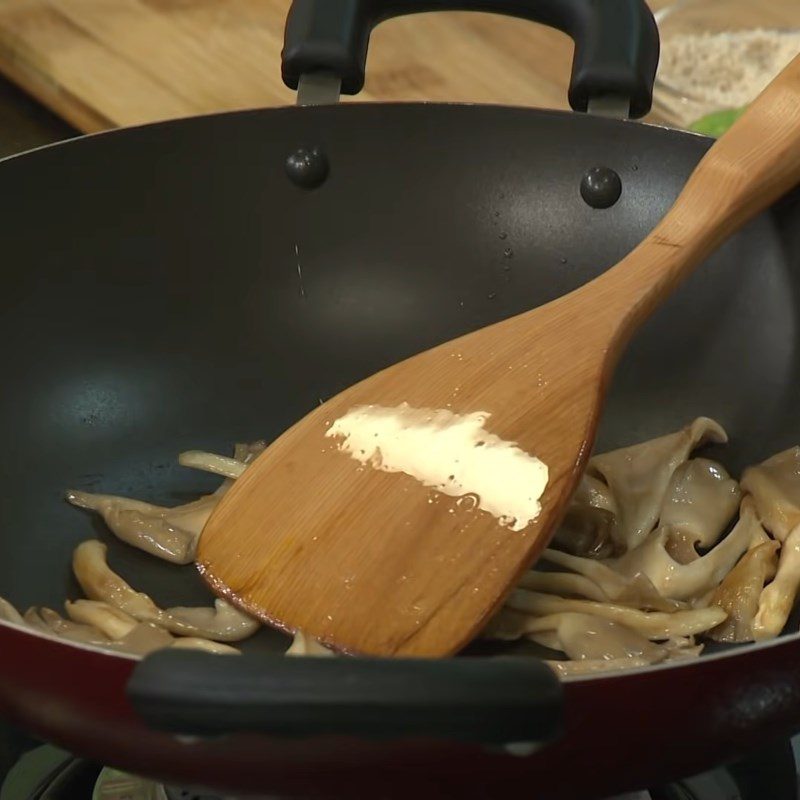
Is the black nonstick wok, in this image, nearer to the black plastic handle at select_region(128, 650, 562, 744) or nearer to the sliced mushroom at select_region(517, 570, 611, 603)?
the sliced mushroom at select_region(517, 570, 611, 603)

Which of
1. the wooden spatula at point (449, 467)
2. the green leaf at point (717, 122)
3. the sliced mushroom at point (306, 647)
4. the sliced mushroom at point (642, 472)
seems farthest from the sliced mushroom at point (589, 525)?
the green leaf at point (717, 122)

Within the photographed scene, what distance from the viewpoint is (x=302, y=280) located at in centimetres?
112

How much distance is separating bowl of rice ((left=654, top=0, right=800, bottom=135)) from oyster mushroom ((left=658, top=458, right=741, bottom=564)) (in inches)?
17.0

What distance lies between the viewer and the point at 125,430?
3.46 feet

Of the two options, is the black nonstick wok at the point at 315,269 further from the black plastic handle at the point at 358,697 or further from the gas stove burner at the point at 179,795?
the black plastic handle at the point at 358,697

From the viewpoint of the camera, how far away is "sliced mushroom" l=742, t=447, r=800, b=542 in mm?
913

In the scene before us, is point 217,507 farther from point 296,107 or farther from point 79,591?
point 296,107

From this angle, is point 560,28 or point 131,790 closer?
point 131,790

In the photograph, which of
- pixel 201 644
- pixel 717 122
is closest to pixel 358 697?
pixel 201 644

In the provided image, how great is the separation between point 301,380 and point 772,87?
452mm

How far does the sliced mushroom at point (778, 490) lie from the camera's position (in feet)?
2.99

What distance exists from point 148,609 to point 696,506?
41 centimetres

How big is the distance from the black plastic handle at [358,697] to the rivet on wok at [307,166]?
653 millimetres

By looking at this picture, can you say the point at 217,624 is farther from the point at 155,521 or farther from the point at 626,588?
the point at 626,588
